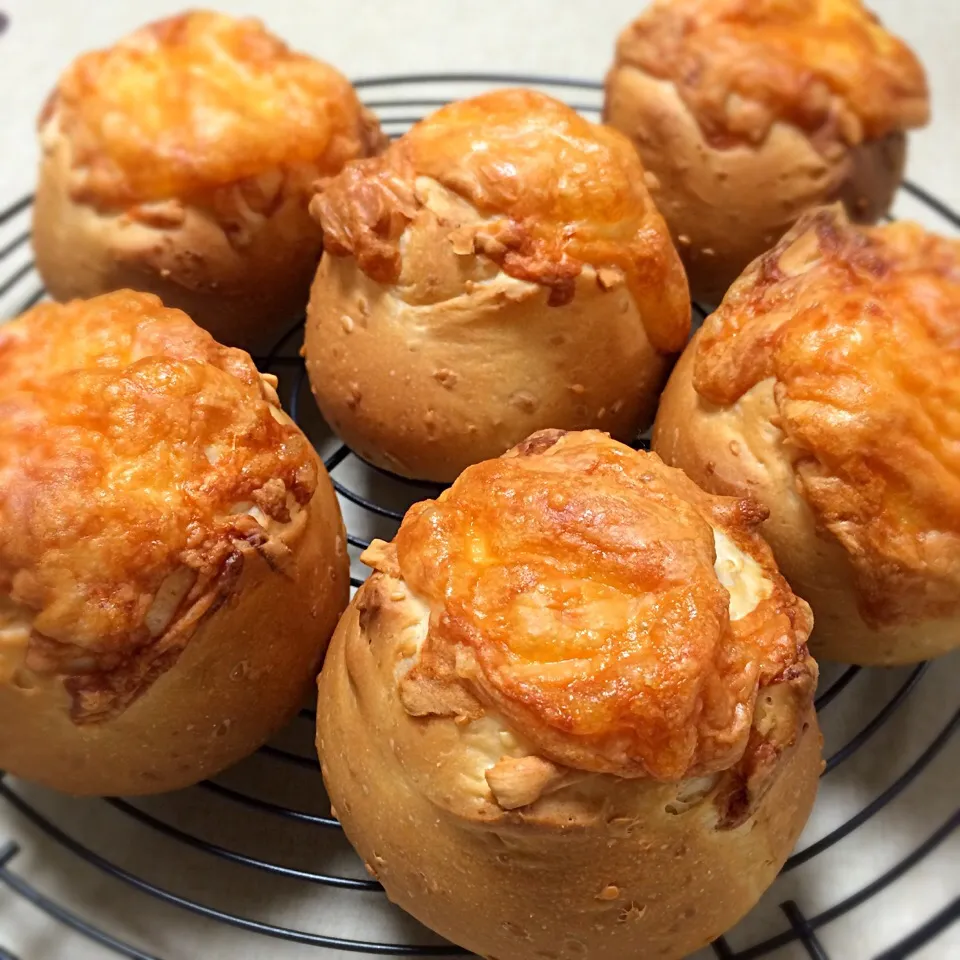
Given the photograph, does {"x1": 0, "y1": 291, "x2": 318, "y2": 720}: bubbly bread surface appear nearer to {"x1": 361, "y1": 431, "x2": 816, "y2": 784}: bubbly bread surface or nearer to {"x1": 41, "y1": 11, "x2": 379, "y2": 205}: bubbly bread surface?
{"x1": 361, "y1": 431, "x2": 816, "y2": 784}: bubbly bread surface

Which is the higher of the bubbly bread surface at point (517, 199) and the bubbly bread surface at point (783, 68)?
the bubbly bread surface at point (783, 68)

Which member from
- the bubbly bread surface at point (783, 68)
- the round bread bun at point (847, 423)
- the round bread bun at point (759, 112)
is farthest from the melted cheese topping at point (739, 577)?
the bubbly bread surface at point (783, 68)

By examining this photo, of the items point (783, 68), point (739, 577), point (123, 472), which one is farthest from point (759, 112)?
point (123, 472)

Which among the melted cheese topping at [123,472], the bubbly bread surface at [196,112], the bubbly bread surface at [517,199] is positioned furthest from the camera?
the bubbly bread surface at [196,112]

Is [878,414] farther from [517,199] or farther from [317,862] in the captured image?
[317,862]

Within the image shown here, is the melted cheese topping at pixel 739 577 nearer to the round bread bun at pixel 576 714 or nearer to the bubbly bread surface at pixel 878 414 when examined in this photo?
the round bread bun at pixel 576 714

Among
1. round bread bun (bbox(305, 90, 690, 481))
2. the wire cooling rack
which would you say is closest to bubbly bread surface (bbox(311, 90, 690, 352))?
round bread bun (bbox(305, 90, 690, 481))

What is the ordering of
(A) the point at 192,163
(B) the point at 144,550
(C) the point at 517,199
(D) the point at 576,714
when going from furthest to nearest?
(A) the point at 192,163, (C) the point at 517,199, (B) the point at 144,550, (D) the point at 576,714

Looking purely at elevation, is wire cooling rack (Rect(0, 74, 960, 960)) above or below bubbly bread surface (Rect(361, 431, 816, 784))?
below
